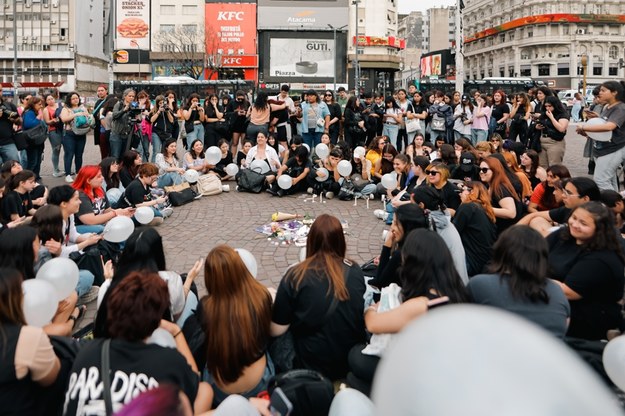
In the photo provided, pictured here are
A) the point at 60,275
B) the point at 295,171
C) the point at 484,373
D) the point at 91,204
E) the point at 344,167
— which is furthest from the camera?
the point at 295,171

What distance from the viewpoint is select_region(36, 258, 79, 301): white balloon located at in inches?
156

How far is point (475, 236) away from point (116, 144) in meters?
8.62

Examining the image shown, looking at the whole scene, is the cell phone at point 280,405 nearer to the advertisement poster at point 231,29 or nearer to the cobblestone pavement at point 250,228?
the cobblestone pavement at point 250,228

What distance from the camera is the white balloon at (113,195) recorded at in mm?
8137

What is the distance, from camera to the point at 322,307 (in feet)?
12.6

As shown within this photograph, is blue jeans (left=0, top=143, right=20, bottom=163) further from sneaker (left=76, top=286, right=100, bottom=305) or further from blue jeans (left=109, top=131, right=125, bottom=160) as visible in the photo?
sneaker (left=76, top=286, right=100, bottom=305)

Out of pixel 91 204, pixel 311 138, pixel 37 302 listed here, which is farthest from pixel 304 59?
pixel 37 302

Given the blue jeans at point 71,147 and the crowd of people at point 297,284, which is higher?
the blue jeans at point 71,147

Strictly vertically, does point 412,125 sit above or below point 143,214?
above

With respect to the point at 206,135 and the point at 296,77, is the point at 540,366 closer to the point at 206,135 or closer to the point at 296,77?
the point at 206,135

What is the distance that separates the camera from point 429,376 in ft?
4.06

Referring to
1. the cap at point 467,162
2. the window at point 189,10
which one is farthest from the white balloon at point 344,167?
the window at point 189,10

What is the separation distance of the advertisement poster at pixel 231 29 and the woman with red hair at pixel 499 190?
60.7 metres

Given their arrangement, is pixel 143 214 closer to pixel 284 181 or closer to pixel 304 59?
pixel 284 181
